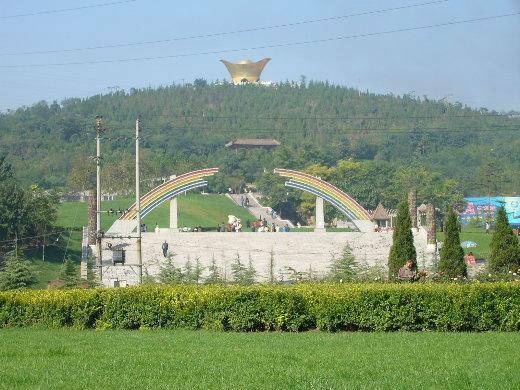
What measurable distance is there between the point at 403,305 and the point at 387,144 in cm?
8730

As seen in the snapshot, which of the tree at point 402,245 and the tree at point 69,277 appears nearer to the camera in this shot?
the tree at point 69,277

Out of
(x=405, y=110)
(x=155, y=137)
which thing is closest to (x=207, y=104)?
(x=155, y=137)

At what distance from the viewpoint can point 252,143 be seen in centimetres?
9988

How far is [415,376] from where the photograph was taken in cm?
958

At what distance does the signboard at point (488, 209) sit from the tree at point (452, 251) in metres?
38.2

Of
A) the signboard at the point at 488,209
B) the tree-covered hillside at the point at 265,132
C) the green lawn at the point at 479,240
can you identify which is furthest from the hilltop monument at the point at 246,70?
the green lawn at the point at 479,240

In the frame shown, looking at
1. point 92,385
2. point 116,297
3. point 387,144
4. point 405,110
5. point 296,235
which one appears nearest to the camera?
point 92,385

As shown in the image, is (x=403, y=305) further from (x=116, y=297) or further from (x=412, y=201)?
(x=412, y=201)

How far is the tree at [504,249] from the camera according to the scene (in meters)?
23.7

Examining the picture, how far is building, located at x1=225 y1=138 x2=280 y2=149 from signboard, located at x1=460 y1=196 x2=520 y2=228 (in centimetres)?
3363

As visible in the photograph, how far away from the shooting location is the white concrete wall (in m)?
40.7

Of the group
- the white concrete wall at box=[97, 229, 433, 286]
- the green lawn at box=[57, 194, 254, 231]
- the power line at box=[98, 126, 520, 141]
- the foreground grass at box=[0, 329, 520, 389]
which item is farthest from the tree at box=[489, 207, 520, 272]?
the power line at box=[98, 126, 520, 141]

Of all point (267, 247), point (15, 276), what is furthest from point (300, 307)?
point (267, 247)

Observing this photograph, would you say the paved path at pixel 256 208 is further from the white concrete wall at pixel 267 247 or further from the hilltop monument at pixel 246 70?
the hilltop monument at pixel 246 70
